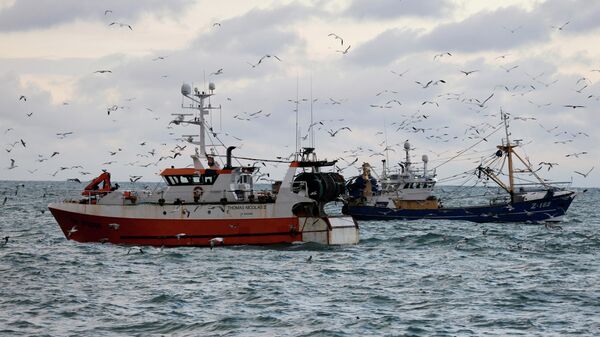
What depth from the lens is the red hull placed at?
40094 mm

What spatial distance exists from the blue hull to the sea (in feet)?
76.3

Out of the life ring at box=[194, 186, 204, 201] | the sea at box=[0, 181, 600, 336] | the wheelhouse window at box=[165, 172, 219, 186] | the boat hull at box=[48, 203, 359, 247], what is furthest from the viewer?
the wheelhouse window at box=[165, 172, 219, 186]

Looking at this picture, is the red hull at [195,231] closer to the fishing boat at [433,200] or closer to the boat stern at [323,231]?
the boat stern at [323,231]

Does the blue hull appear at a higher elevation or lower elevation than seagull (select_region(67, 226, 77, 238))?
higher

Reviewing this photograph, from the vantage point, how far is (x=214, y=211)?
131 feet

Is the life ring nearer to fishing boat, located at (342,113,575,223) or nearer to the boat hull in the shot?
the boat hull

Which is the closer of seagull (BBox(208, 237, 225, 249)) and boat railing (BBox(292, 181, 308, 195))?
seagull (BBox(208, 237, 225, 249))

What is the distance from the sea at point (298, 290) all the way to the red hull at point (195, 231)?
59 centimetres

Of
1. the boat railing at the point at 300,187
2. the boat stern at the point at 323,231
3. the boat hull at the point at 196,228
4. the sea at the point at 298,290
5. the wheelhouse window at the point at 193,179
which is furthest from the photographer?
the wheelhouse window at the point at 193,179

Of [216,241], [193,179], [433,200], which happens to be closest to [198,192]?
[193,179]

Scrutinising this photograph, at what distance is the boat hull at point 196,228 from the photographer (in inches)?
1577

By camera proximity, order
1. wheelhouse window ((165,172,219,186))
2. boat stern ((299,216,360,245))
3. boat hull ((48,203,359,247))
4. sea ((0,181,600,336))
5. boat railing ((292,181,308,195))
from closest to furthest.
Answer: sea ((0,181,600,336)) → boat hull ((48,203,359,247)) → boat stern ((299,216,360,245)) → boat railing ((292,181,308,195)) → wheelhouse window ((165,172,219,186))

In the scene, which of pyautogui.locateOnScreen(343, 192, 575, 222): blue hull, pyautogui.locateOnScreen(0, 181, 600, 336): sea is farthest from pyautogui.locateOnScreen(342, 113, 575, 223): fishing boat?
pyautogui.locateOnScreen(0, 181, 600, 336): sea

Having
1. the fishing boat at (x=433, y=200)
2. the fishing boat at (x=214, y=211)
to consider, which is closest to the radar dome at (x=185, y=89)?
the fishing boat at (x=214, y=211)
